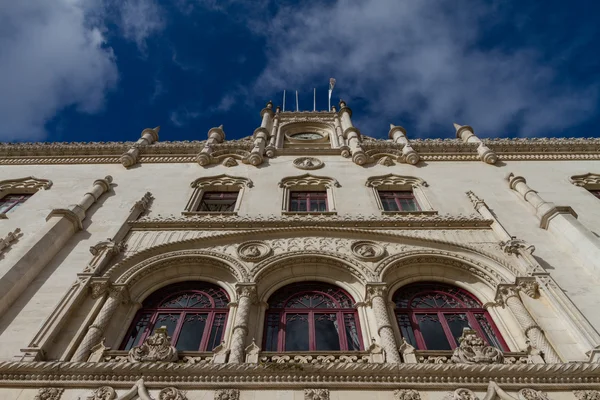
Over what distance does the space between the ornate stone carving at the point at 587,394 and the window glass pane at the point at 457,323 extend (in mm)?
2785

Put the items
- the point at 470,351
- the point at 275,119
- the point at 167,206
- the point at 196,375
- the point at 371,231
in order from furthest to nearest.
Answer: the point at 275,119, the point at 167,206, the point at 371,231, the point at 470,351, the point at 196,375

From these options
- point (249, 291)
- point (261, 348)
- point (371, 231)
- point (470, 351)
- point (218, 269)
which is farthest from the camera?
point (371, 231)

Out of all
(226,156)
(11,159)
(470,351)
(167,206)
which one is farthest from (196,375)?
(11,159)

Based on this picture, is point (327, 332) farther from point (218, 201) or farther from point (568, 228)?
point (218, 201)

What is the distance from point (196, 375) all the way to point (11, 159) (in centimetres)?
1677

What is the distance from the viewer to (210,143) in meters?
21.1

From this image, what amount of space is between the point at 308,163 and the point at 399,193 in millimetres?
4096

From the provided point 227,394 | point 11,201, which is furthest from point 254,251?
point 11,201

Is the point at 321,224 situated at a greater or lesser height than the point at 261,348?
greater

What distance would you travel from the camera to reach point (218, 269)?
12766 mm

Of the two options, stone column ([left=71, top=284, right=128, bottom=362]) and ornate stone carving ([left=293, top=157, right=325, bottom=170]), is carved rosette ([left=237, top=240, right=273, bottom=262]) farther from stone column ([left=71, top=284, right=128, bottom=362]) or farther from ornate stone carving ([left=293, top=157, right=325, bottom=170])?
ornate stone carving ([left=293, top=157, right=325, bottom=170])

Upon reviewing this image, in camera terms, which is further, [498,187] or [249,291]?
[498,187]

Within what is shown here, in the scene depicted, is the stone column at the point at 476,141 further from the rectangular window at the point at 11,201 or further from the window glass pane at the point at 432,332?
the rectangular window at the point at 11,201

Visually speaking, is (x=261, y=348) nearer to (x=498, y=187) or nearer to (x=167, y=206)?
(x=167, y=206)
